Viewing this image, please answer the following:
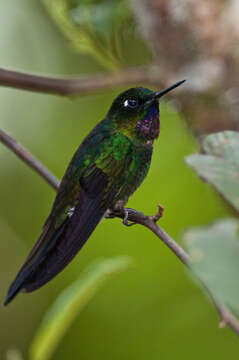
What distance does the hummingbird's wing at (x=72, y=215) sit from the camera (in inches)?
66.1

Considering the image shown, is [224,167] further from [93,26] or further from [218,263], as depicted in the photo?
[93,26]

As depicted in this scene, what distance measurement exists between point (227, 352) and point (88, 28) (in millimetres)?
1866

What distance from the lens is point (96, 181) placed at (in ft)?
6.52

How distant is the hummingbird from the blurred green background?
2.07ft

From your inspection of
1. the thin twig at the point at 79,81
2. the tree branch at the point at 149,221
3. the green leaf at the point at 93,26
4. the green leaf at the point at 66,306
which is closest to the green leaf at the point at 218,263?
the tree branch at the point at 149,221

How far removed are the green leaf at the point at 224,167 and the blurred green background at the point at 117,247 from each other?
1.81 meters

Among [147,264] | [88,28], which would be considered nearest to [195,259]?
[88,28]

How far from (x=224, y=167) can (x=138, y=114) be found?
4.82 feet

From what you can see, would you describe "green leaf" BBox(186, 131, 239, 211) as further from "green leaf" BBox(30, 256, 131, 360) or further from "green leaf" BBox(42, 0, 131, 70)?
"green leaf" BBox(42, 0, 131, 70)

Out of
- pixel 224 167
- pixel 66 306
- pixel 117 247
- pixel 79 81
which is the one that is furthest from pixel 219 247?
pixel 117 247

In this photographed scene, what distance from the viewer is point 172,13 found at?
2566mm

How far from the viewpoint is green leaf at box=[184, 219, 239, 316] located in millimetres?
568

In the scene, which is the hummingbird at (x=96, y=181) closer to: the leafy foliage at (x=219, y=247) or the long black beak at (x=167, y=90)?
the long black beak at (x=167, y=90)

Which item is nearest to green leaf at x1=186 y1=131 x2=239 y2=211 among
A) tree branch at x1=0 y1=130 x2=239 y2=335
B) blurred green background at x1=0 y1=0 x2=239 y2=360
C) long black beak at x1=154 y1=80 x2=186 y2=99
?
tree branch at x1=0 y1=130 x2=239 y2=335
